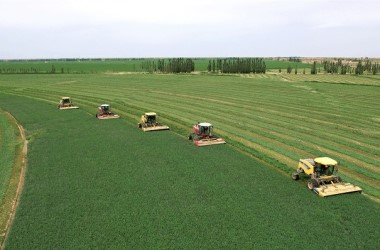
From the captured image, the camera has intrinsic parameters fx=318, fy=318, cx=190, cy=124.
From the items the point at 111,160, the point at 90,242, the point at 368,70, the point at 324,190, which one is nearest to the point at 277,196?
the point at 324,190

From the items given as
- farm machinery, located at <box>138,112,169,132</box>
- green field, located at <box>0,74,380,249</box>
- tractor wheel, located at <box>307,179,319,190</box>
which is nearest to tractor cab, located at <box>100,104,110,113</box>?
green field, located at <box>0,74,380,249</box>

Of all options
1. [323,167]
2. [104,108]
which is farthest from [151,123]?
[323,167]

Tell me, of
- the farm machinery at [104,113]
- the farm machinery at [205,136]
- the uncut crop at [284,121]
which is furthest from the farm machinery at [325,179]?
the farm machinery at [104,113]

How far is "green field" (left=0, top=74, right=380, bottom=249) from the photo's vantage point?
14.5m

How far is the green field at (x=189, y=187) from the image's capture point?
1446cm

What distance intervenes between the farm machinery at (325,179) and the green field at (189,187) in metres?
0.51

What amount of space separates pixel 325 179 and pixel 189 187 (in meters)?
8.17

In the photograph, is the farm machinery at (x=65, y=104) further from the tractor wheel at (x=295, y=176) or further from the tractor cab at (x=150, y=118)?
the tractor wheel at (x=295, y=176)

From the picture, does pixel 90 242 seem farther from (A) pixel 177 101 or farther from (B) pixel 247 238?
(A) pixel 177 101

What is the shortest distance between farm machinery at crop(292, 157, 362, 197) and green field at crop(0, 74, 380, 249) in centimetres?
51

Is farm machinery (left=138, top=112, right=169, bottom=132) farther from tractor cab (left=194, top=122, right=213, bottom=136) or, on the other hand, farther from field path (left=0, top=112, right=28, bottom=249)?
field path (left=0, top=112, right=28, bottom=249)

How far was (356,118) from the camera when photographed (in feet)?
134

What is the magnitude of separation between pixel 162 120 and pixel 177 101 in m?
16.2

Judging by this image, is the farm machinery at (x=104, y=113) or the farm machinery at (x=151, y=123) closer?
the farm machinery at (x=151, y=123)
